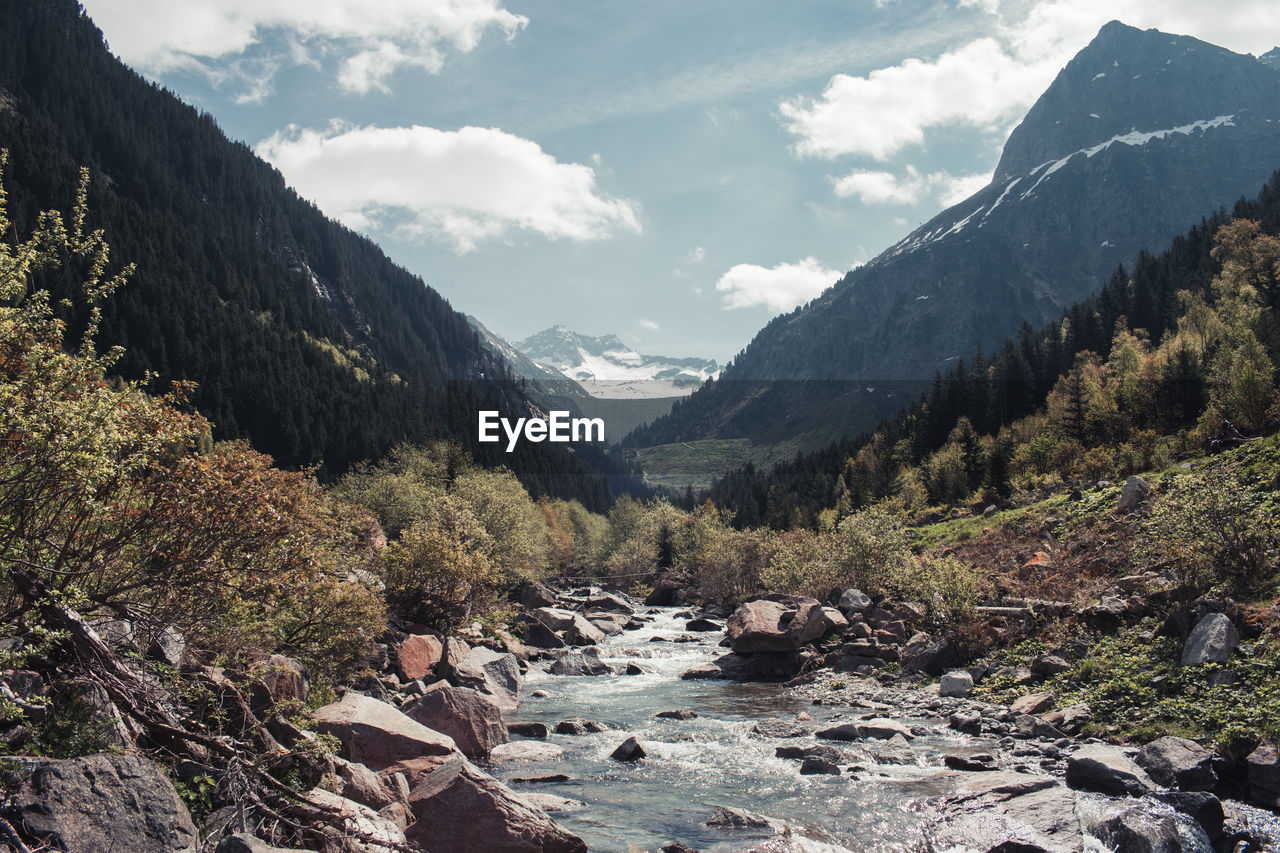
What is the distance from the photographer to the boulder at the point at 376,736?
1781cm

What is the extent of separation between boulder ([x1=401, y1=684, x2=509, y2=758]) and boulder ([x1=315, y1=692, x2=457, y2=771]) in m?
3.71

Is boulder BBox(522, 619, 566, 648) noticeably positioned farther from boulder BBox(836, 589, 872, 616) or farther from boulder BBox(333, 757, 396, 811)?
boulder BBox(333, 757, 396, 811)

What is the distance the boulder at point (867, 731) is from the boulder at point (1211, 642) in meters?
9.05

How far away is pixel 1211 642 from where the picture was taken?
20.5m

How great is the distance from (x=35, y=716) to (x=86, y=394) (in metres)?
5.19

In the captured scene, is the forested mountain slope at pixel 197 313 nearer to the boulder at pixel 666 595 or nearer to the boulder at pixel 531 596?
the boulder at pixel 666 595

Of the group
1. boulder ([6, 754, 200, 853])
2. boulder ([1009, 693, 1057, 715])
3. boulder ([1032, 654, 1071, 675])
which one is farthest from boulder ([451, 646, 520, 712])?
boulder ([1032, 654, 1071, 675])

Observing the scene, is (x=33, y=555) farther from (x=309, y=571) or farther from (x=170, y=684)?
(x=309, y=571)

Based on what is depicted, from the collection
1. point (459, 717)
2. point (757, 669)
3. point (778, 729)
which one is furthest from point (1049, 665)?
point (459, 717)

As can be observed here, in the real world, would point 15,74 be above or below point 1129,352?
above

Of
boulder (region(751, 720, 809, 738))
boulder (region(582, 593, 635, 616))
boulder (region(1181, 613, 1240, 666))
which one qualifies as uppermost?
boulder (region(1181, 613, 1240, 666))

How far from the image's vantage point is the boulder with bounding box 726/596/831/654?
41250 mm

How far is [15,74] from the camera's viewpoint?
603 feet

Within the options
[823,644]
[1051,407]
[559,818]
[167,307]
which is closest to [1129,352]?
[1051,407]
